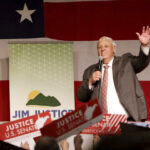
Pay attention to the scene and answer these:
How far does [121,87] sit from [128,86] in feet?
0.17

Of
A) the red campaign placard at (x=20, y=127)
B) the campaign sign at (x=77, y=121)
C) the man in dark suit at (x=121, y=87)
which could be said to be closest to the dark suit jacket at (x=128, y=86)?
the man in dark suit at (x=121, y=87)

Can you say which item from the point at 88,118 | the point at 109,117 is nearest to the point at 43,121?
the point at 109,117

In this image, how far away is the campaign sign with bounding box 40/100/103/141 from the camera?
956mm

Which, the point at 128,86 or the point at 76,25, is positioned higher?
the point at 76,25

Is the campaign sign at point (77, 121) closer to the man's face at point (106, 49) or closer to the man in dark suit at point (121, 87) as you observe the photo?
the man in dark suit at point (121, 87)

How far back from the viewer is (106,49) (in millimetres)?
2990

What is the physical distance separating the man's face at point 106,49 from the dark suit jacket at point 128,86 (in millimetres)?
80

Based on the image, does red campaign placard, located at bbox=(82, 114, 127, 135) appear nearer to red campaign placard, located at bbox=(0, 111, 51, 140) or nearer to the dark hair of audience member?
red campaign placard, located at bbox=(0, 111, 51, 140)

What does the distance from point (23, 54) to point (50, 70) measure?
35 cm

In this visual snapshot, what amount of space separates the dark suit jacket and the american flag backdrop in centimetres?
159

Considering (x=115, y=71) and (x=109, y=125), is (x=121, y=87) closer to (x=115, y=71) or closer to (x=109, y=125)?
(x=115, y=71)

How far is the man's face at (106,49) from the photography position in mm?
2957

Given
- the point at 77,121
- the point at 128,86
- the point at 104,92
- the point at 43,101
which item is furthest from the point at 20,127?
the point at 43,101

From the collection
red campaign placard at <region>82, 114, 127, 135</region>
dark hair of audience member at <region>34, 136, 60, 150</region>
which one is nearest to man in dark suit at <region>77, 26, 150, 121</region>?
red campaign placard at <region>82, 114, 127, 135</region>
